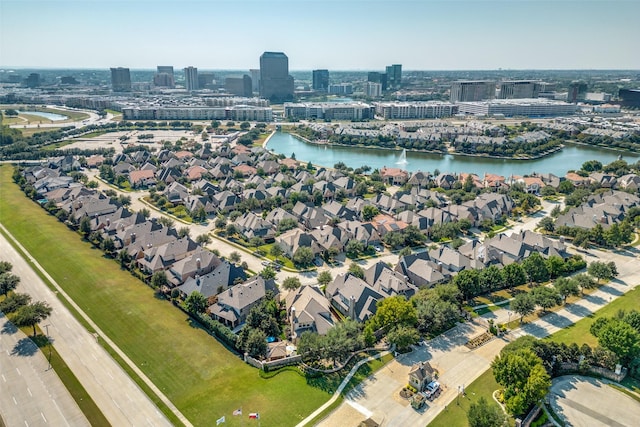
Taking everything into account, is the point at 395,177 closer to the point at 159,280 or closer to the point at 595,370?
the point at 159,280

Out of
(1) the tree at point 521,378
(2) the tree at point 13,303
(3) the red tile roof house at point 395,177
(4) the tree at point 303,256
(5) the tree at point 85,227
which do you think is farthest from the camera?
(3) the red tile roof house at point 395,177

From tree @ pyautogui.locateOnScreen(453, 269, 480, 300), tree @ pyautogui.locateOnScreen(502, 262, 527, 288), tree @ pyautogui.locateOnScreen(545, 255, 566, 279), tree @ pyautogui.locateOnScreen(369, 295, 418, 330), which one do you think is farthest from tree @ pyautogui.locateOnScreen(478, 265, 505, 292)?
tree @ pyautogui.locateOnScreen(369, 295, 418, 330)

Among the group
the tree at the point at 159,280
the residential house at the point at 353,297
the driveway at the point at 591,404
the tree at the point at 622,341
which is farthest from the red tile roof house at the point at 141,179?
the tree at the point at 622,341

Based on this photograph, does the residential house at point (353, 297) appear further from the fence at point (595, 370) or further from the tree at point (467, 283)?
the fence at point (595, 370)

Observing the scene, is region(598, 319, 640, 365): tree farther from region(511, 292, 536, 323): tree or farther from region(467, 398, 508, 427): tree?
region(467, 398, 508, 427): tree

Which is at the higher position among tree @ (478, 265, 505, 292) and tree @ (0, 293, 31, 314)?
tree @ (478, 265, 505, 292)

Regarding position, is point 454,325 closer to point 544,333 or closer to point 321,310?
point 544,333

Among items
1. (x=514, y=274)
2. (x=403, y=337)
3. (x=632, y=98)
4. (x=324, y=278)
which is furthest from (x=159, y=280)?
(x=632, y=98)

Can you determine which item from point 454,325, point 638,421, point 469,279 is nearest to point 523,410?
point 638,421
